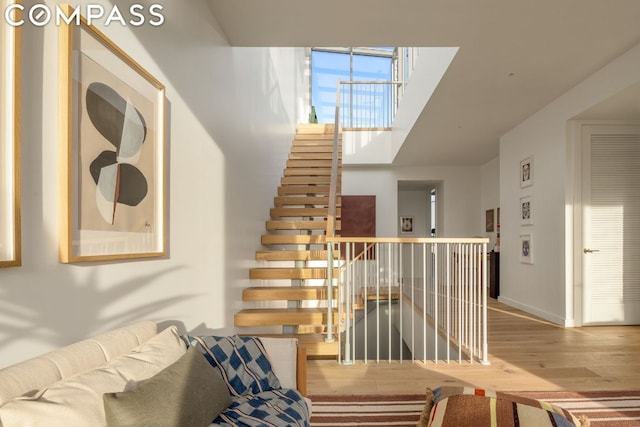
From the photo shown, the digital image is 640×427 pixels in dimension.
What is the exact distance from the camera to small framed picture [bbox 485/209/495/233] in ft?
26.3

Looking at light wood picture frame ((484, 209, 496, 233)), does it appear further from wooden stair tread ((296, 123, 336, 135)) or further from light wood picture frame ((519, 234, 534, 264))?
wooden stair tread ((296, 123, 336, 135))

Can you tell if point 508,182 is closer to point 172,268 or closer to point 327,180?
point 327,180

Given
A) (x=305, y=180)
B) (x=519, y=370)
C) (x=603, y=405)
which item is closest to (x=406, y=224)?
(x=305, y=180)

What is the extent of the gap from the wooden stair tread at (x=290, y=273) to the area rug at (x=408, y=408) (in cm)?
144

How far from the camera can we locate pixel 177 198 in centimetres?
235

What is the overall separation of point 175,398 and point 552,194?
487cm

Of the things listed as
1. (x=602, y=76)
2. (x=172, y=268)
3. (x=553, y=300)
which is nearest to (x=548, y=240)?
(x=553, y=300)

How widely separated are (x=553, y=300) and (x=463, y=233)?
412 cm

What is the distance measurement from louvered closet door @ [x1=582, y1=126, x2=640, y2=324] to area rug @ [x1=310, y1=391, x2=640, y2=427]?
2128mm

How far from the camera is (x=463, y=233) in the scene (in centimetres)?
880

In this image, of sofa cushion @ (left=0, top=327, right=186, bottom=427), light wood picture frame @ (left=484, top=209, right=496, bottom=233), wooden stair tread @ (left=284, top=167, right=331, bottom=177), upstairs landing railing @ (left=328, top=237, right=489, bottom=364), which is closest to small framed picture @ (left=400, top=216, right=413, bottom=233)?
upstairs landing railing @ (left=328, top=237, right=489, bottom=364)

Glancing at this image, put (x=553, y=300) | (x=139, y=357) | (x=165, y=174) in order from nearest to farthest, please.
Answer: (x=139, y=357)
(x=165, y=174)
(x=553, y=300)

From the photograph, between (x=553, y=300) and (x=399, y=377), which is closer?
(x=399, y=377)

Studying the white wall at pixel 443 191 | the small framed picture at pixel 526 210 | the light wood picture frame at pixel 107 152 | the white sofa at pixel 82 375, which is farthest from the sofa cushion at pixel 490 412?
the white wall at pixel 443 191
